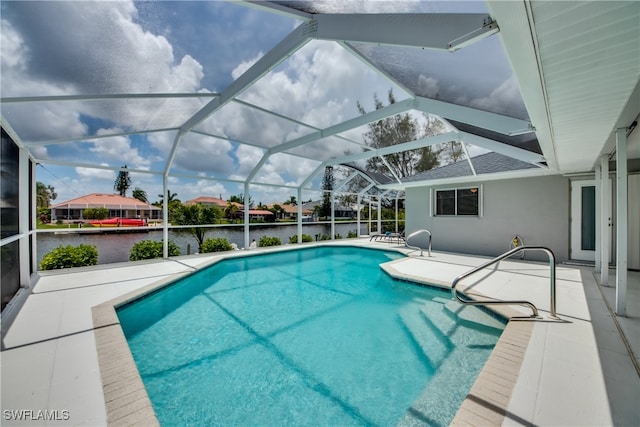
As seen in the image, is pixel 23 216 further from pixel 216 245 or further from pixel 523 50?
pixel 523 50

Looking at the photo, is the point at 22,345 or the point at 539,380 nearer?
the point at 539,380

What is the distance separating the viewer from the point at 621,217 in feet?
12.6

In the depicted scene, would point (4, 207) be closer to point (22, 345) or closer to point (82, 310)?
point (82, 310)

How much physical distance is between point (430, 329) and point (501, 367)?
70.4 inches

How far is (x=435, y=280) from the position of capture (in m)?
6.19

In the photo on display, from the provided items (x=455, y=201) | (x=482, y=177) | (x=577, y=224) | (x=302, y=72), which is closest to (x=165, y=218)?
(x=302, y=72)

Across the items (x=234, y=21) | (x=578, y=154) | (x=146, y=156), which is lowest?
(x=578, y=154)

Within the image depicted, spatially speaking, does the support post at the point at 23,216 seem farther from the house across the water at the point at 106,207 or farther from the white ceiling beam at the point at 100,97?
the house across the water at the point at 106,207

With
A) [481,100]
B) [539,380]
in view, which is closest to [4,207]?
[539,380]

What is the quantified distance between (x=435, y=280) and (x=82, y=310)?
6.93 meters

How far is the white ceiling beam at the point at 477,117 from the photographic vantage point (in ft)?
14.8

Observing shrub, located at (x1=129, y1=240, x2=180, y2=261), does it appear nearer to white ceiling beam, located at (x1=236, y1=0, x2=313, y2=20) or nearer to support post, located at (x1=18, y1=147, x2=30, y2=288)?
support post, located at (x1=18, y1=147, x2=30, y2=288)

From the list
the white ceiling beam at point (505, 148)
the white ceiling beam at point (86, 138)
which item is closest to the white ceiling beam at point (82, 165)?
the white ceiling beam at point (86, 138)

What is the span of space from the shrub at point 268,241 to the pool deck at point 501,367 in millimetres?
7205
